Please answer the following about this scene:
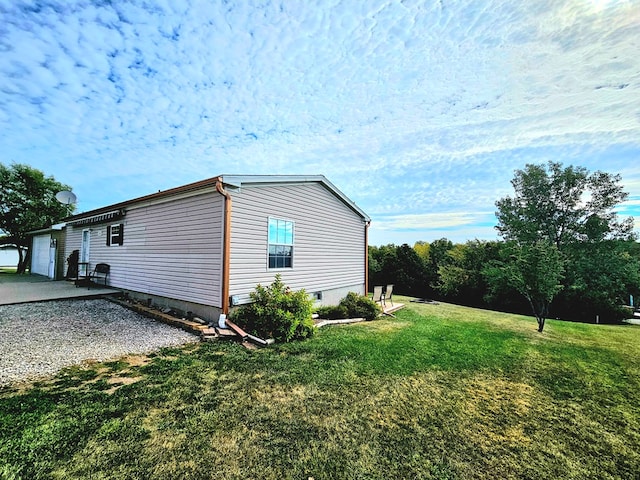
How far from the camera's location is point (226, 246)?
6.44 metres

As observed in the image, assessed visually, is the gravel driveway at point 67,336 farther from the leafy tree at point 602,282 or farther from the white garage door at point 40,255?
the leafy tree at point 602,282

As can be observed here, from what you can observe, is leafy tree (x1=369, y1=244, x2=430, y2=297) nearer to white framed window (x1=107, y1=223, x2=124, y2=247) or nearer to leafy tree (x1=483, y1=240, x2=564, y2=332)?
leafy tree (x1=483, y1=240, x2=564, y2=332)

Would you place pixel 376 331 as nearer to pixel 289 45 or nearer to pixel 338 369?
pixel 338 369

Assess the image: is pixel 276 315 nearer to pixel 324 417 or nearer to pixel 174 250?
pixel 324 417

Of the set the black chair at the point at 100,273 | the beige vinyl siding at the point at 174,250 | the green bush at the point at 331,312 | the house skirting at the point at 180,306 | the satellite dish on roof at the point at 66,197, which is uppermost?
the satellite dish on roof at the point at 66,197

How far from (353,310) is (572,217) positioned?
18.3 m

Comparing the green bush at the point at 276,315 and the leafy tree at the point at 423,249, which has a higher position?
the leafy tree at the point at 423,249

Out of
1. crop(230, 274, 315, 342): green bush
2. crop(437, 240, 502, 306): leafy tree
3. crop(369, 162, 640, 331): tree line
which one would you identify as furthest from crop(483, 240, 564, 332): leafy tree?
crop(437, 240, 502, 306): leafy tree

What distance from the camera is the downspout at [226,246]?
6.40m

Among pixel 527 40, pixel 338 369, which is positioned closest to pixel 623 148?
pixel 527 40

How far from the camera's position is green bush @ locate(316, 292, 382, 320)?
344 inches

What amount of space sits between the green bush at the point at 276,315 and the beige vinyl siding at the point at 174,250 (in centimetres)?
77

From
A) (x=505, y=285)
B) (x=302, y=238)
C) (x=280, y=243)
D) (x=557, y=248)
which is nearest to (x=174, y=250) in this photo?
(x=280, y=243)

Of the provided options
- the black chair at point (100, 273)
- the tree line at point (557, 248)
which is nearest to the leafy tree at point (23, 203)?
the black chair at point (100, 273)
